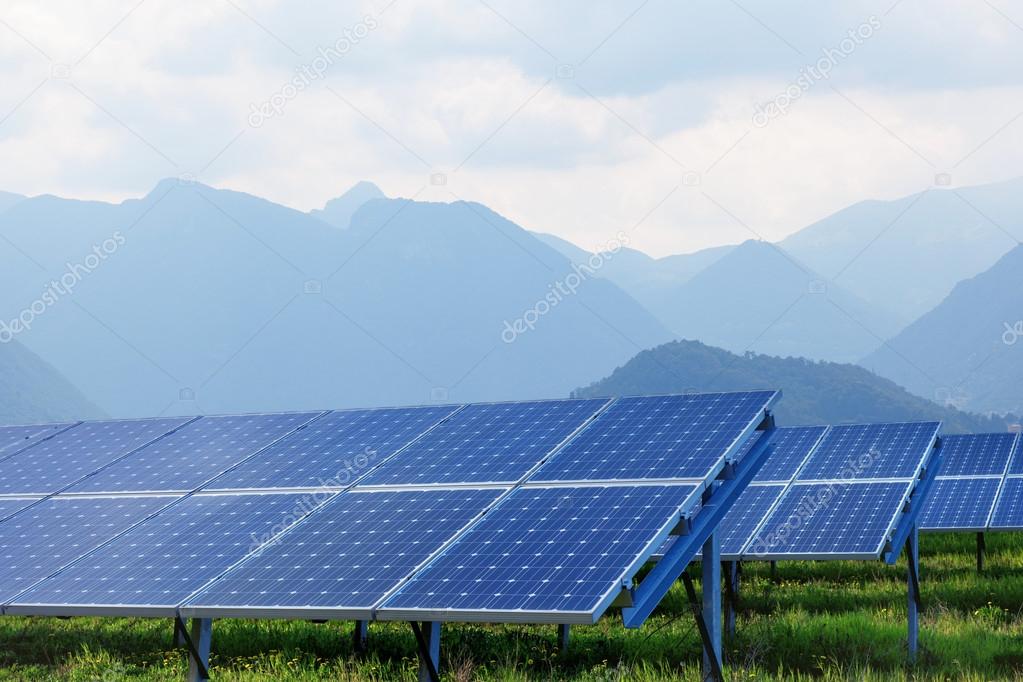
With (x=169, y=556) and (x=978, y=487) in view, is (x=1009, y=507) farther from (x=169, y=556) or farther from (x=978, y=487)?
(x=169, y=556)

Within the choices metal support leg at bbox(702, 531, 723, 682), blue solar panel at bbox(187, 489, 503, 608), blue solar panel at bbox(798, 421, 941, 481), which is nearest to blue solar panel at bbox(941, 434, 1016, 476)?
blue solar panel at bbox(798, 421, 941, 481)

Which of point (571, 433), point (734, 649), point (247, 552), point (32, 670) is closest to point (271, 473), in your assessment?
point (247, 552)

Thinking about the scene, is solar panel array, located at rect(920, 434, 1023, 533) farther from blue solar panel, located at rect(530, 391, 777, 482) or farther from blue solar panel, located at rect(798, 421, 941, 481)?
blue solar panel, located at rect(530, 391, 777, 482)

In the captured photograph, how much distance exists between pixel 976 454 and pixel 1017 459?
145 cm

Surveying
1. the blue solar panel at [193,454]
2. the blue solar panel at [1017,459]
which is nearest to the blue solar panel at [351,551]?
the blue solar panel at [193,454]

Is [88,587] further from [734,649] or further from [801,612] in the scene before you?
[801,612]

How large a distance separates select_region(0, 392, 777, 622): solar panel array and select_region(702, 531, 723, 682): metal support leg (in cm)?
94

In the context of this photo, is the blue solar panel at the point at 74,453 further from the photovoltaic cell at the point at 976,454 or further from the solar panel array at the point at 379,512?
the photovoltaic cell at the point at 976,454

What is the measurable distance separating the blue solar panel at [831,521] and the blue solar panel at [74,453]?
991 cm

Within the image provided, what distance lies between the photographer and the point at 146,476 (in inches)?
681

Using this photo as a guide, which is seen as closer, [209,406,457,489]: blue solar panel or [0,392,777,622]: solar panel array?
[0,392,777,622]: solar panel array

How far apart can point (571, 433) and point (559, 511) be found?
2.64 meters

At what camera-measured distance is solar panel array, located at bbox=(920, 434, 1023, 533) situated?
25844 millimetres

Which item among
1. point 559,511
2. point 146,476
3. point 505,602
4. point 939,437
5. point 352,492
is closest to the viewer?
point 505,602
